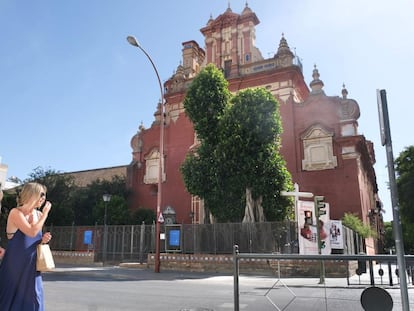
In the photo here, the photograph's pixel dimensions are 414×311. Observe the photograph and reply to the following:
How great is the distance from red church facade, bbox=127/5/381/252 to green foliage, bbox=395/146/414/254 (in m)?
3.54

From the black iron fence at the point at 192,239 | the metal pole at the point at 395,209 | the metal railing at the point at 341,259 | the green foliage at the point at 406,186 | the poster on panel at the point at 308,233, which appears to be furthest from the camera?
the green foliage at the point at 406,186

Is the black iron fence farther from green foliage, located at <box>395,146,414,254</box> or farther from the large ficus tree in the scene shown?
green foliage, located at <box>395,146,414,254</box>

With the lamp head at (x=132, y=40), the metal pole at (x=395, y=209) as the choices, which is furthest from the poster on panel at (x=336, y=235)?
the metal pole at (x=395, y=209)

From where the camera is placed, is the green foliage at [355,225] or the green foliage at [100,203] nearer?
the green foliage at [355,225]

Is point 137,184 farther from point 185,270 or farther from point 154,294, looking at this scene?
point 154,294

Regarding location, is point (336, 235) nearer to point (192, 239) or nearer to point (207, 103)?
point (192, 239)

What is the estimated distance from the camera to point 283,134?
28.7m

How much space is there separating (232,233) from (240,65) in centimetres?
1746

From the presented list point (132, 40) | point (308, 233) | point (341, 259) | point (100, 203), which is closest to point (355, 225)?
point (308, 233)

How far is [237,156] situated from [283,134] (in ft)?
30.4

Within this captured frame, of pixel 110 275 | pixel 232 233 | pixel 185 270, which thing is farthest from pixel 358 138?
pixel 110 275

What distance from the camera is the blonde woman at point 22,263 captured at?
11.4 ft

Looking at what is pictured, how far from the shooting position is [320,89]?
28.6 m

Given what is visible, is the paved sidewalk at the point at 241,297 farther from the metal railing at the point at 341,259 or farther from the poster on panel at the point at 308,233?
the poster on panel at the point at 308,233
